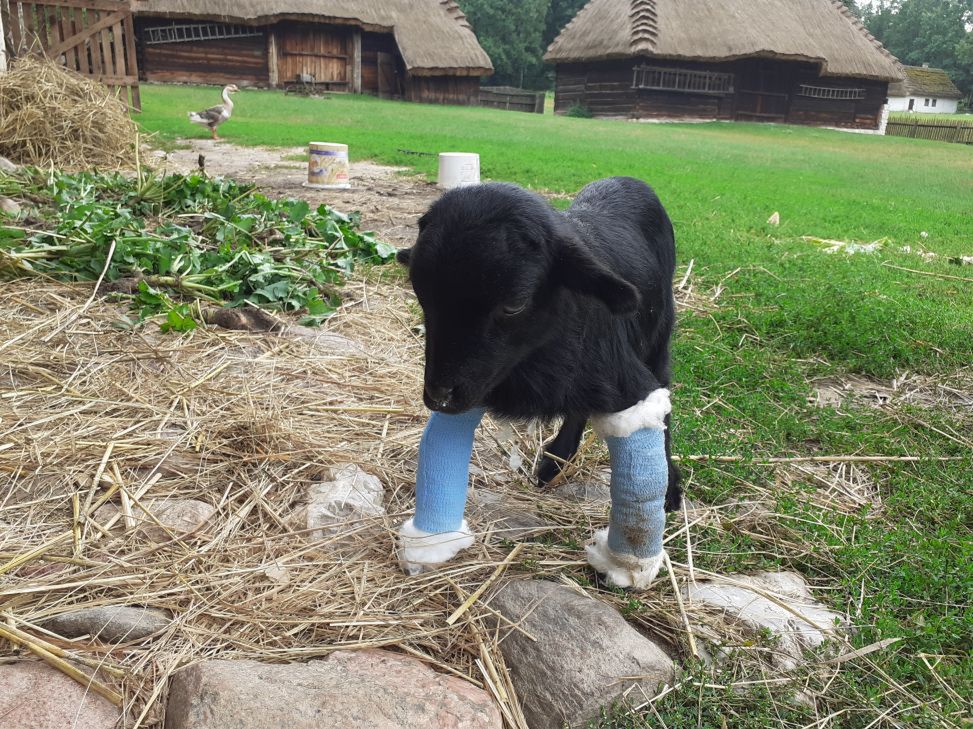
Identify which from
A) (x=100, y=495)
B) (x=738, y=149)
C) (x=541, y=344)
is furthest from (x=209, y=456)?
(x=738, y=149)

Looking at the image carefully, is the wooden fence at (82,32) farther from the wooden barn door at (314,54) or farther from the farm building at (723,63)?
the farm building at (723,63)

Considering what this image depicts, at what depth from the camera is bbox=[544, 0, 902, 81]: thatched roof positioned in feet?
103

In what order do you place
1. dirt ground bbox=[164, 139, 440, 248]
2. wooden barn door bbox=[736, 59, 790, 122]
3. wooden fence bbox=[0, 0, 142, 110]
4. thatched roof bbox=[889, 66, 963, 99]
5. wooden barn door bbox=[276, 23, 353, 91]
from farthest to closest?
1. thatched roof bbox=[889, 66, 963, 99]
2. wooden barn door bbox=[736, 59, 790, 122]
3. wooden barn door bbox=[276, 23, 353, 91]
4. wooden fence bbox=[0, 0, 142, 110]
5. dirt ground bbox=[164, 139, 440, 248]

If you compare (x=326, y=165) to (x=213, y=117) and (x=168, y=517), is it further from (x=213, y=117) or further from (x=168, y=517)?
(x=213, y=117)

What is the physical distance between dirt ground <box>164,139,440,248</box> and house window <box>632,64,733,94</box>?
2162 centimetres

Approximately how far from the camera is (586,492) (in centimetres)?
297

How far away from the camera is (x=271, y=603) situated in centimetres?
217

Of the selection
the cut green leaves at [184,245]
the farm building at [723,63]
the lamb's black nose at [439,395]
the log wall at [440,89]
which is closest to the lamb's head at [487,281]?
the lamb's black nose at [439,395]

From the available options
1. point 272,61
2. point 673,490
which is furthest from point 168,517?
point 272,61

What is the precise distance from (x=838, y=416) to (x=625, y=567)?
6.39 ft

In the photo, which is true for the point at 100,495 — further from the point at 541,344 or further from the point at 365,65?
the point at 365,65

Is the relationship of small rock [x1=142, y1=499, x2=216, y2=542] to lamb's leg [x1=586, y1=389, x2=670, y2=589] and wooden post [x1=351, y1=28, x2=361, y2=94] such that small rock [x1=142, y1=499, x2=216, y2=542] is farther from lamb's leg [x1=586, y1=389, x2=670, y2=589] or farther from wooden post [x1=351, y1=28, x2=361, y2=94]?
wooden post [x1=351, y1=28, x2=361, y2=94]

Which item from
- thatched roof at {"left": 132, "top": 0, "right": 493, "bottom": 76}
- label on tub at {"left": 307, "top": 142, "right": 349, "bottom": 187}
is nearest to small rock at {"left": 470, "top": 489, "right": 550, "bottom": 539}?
label on tub at {"left": 307, "top": 142, "right": 349, "bottom": 187}

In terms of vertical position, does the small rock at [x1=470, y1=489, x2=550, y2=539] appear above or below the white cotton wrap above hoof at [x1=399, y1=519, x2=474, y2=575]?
below
